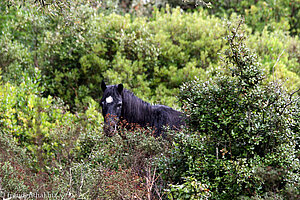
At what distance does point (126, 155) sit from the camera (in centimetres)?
604

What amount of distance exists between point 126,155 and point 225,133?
1940mm

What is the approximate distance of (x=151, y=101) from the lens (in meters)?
11.2

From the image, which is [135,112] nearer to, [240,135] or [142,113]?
[142,113]

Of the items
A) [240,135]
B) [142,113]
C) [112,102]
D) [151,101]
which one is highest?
[240,135]

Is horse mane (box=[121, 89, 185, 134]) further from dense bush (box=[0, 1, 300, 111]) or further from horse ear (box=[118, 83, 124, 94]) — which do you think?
dense bush (box=[0, 1, 300, 111])

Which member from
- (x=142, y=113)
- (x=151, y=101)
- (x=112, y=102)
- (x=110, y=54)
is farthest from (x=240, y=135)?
(x=110, y=54)

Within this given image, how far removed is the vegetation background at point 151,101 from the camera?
4.77m

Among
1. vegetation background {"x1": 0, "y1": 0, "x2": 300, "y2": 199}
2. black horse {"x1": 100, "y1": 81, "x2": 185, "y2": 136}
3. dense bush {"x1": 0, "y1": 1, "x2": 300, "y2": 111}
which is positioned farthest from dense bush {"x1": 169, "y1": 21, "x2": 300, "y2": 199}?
dense bush {"x1": 0, "y1": 1, "x2": 300, "y2": 111}

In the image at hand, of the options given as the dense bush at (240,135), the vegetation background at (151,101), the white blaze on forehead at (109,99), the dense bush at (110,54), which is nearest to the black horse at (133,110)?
the white blaze on forehead at (109,99)

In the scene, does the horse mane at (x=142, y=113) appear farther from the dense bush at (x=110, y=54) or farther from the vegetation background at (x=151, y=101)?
the dense bush at (x=110, y=54)

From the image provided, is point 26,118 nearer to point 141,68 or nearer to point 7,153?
point 7,153

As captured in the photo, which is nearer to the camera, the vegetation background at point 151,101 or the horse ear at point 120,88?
the vegetation background at point 151,101

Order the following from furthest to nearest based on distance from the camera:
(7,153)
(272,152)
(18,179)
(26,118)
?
1. (26,118)
2. (7,153)
3. (18,179)
4. (272,152)

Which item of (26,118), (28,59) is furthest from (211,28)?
(26,118)
